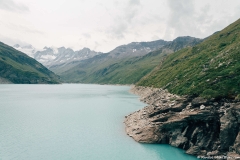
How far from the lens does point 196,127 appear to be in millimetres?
42969

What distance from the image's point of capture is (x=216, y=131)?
4056cm

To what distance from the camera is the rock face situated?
124ft

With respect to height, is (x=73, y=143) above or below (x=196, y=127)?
below

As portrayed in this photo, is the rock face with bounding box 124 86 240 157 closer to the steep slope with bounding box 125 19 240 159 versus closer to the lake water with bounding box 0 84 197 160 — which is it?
the steep slope with bounding box 125 19 240 159

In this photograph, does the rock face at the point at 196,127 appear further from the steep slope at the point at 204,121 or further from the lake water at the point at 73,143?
the lake water at the point at 73,143

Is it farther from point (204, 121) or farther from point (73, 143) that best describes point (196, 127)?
point (73, 143)

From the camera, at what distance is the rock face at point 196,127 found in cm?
3772

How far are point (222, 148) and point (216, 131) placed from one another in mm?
3519

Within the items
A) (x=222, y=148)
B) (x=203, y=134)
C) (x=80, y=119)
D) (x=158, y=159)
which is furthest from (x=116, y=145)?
(x=80, y=119)

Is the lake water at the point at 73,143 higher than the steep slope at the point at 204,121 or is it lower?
lower

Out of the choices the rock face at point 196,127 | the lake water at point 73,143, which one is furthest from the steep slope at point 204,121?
the lake water at point 73,143

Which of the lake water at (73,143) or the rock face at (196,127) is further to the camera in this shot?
the lake water at (73,143)

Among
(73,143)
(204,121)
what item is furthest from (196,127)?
(73,143)

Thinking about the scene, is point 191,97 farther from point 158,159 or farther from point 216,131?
point 158,159
